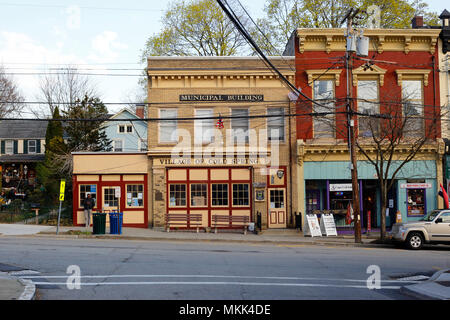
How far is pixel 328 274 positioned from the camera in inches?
528

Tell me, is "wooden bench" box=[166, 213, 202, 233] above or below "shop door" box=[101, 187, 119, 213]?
below

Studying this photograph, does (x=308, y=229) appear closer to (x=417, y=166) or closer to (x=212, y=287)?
(x=417, y=166)

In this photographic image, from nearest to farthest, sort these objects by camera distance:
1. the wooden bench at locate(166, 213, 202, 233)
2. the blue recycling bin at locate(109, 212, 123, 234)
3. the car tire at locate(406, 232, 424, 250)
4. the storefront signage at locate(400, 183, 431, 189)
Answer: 1. the car tire at locate(406, 232, 424, 250)
2. the blue recycling bin at locate(109, 212, 123, 234)
3. the wooden bench at locate(166, 213, 202, 233)
4. the storefront signage at locate(400, 183, 431, 189)

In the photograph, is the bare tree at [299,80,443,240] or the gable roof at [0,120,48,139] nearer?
the bare tree at [299,80,443,240]

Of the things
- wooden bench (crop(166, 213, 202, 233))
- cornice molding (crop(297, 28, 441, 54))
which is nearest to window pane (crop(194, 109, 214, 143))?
wooden bench (crop(166, 213, 202, 233))

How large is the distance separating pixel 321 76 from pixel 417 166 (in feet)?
24.1

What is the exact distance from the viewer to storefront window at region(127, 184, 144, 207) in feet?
89.4

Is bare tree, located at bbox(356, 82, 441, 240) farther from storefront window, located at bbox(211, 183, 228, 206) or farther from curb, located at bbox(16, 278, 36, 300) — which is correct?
curb, located at bbox(16, 278, 36, 300)

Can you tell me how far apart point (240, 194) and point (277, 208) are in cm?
220

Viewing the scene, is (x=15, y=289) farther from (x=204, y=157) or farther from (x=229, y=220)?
(x=204, y=157)

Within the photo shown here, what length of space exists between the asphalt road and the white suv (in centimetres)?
87

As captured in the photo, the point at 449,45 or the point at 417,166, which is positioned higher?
the point at 449,45

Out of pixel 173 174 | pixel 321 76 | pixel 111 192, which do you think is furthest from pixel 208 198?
pixel 321 76

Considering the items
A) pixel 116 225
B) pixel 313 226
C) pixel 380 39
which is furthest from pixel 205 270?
pixel 380 39
